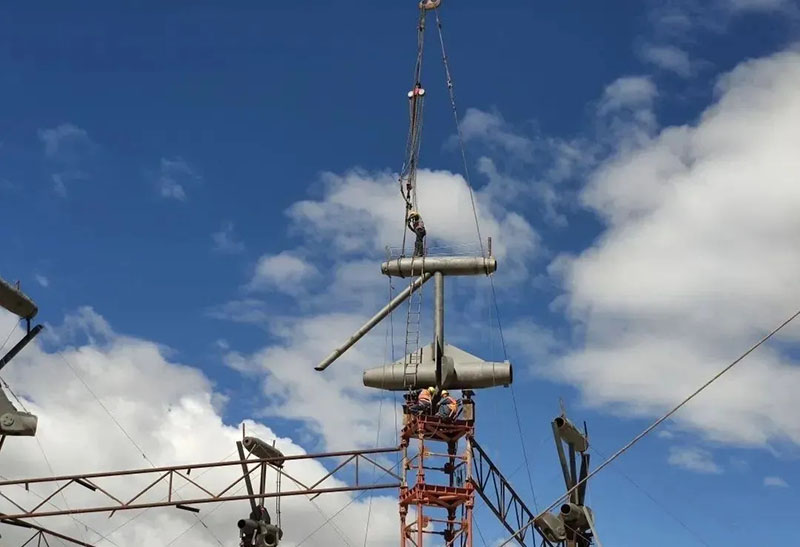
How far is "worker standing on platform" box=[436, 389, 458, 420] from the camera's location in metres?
41.0

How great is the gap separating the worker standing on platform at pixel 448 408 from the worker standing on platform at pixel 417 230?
733 cm

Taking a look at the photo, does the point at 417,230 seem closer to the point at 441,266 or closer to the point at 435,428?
the point at 441,266

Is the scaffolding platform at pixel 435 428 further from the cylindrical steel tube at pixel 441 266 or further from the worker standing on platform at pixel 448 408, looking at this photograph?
the cylindrical steel tube at pixel 441 266

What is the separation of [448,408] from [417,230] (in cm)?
963

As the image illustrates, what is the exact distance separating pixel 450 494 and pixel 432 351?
20.0 ft

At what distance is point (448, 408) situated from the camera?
41219 mm

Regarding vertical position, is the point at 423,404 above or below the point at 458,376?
below

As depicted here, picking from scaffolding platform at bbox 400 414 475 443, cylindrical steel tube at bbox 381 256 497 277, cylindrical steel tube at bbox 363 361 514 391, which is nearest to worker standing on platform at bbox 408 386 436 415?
scaffolding platform at bbox 400 414 475 443

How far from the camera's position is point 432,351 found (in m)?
42.8

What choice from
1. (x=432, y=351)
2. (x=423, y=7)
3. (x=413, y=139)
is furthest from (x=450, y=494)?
(x=423, y=7)

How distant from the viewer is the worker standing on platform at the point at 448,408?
41.0 m

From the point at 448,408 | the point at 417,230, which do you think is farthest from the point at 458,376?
the point at 417,230

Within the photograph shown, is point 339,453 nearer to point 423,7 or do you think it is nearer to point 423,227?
point 423,227

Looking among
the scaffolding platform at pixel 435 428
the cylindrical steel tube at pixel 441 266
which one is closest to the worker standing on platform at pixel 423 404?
the scaffolding platform at pixel 435 428
